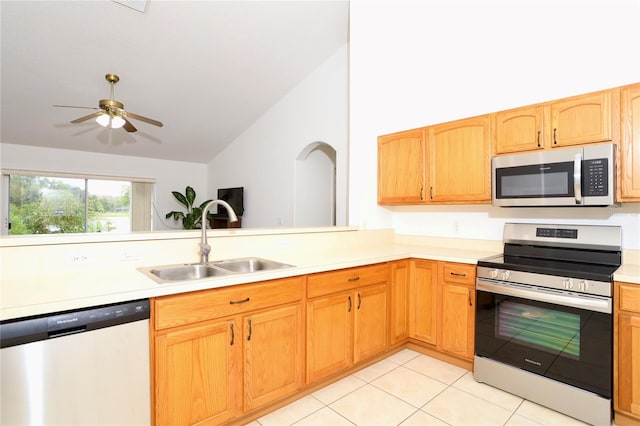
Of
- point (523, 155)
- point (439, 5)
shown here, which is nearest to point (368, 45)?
point (439, 5)

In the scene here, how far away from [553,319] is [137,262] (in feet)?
8.37

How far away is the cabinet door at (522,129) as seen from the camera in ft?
7.68

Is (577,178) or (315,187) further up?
(315,187)

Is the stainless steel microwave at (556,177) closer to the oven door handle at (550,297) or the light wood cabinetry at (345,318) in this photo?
the oven door handle at (550,297)

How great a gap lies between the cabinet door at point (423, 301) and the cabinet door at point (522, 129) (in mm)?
1067

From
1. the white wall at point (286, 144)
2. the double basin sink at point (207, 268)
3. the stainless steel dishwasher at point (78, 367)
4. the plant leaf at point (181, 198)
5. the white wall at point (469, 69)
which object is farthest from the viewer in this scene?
the plant leaf at point (181, 198)

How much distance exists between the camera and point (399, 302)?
9.11 feet

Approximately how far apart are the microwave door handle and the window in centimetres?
694

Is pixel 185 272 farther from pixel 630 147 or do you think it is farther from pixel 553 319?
pixel 630 147

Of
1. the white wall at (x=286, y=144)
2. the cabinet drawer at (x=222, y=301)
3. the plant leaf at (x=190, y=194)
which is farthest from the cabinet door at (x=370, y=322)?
the plant leaf at (x=190, y=194)

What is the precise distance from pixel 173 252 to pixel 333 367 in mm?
1303

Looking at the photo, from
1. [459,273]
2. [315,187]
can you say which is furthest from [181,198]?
[459,273]

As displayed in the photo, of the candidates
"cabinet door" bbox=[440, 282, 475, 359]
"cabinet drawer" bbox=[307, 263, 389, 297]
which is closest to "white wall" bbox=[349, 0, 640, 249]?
"cabinet door" bbox=[440, 282, 475, 359]

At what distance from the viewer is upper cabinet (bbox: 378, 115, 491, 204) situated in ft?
8.78
